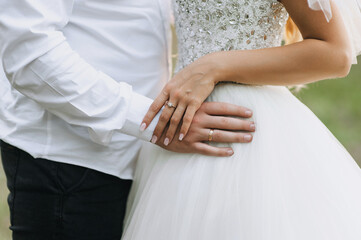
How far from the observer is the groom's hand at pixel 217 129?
1.33 meters

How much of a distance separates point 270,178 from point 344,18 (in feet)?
1.62

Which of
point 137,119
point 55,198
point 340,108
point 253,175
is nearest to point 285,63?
point 253,175

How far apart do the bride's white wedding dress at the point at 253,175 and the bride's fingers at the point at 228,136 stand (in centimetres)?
2

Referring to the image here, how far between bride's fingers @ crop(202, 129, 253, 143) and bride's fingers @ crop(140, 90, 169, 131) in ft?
0.47

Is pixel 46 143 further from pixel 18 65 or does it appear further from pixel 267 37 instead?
pixel 267 37

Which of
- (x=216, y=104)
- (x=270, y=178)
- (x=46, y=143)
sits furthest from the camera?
(x=46, y=143)

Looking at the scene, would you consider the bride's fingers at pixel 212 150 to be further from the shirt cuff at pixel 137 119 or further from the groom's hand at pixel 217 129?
the shirt cuff at pixel 137 119

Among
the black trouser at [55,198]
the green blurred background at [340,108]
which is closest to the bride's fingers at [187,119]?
the black trouser at [55,198]

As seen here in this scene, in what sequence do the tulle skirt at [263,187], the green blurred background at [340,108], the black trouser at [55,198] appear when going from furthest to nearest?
the green blurred background at [340,108] < the black trouser at [55,198] < the tulle skirt at [263,187]

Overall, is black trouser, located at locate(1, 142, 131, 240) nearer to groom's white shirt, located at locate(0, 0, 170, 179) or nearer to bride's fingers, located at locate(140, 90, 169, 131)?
groom's white shirt, located at locate(0, 0, 170, 179)

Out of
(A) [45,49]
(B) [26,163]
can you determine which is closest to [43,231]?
(B) [26,163]

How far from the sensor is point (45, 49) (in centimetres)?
130

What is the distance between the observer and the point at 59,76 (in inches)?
51.9

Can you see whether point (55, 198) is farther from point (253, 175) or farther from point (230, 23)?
point (230, 23)
